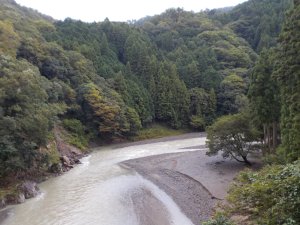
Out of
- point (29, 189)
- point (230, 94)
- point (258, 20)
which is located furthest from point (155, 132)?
point (258, 20)

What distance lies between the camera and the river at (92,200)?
2206 centimetres

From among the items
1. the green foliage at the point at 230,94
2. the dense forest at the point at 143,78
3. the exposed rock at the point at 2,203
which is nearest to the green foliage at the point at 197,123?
the dense forest at the point at 143,78

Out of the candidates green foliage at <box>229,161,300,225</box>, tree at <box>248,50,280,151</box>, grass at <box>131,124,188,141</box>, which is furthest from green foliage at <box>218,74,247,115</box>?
green foliage at <box>229,161,300,225</box>

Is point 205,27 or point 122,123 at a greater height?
point 205,27

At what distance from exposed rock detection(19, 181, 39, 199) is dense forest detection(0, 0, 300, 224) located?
5.00 feet

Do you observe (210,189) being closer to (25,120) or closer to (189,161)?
(189,161)

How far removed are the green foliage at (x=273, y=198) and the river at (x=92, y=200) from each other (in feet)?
36.9

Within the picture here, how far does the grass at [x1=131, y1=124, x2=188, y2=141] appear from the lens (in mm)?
63250

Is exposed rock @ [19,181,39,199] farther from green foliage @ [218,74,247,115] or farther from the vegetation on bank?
green foliage @ [218,74,247,115]

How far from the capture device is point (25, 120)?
3019 cm

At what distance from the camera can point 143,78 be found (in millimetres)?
76188

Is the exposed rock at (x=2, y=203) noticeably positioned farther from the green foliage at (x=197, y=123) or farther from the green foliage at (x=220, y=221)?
the green foliage at (x=197, y=123)

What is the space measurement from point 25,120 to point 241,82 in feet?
185

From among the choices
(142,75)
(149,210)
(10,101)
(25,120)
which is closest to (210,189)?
(149,210)
